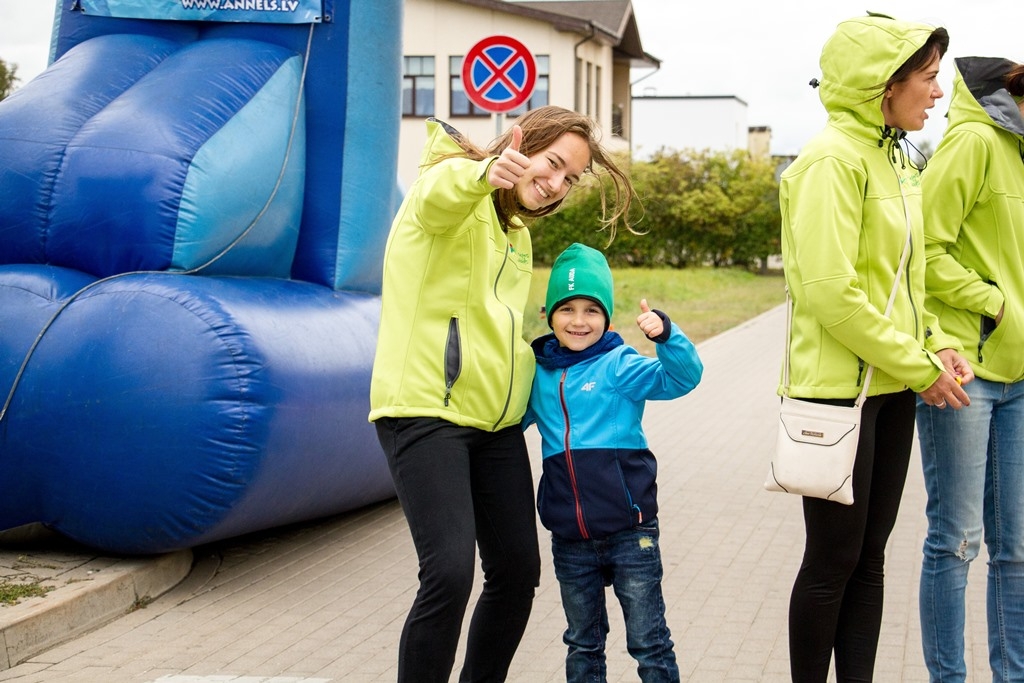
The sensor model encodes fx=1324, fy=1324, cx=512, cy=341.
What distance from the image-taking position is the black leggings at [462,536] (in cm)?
337

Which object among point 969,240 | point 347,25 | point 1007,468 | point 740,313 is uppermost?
point 347,25

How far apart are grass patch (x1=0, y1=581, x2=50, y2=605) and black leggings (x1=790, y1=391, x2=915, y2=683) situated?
118 inches

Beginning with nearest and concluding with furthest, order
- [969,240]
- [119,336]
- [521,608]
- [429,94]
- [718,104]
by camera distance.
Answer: [521,608]
[969,240]
[119,336]
[429,94]
[718,104]

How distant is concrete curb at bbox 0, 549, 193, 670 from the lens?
190 inches

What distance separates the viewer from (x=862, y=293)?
3.42 meters

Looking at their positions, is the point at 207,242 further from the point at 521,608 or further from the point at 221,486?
the point at 521,608

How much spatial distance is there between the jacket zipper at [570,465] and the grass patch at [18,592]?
99.2 inches

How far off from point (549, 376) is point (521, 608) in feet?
2.18

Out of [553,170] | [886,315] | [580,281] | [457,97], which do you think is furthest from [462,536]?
[457,97]

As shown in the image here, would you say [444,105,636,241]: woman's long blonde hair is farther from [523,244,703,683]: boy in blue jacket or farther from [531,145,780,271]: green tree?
[531,145,780,271]: green tree

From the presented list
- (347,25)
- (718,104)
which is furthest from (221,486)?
(718,104)

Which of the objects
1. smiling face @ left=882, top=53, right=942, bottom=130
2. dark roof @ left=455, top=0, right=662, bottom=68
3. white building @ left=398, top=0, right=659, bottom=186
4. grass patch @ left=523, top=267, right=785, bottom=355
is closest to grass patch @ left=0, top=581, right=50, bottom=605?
smiling face @ left=882, top=53, right=942, bottom=130

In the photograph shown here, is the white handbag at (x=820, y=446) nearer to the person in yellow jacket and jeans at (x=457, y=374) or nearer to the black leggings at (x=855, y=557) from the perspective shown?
the black leggings at (x=855, y=557)

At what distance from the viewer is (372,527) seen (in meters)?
6.95
